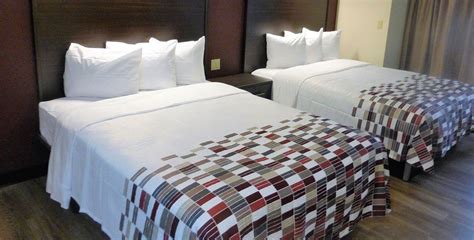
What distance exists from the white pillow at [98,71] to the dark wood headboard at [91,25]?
0.34 feet

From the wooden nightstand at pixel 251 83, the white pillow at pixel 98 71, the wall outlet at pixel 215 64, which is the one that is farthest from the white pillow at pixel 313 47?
the white pillow at pixel 98 71

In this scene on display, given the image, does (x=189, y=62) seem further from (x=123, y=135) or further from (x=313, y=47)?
(x=313, y=47)

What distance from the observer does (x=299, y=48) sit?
4.02 metres

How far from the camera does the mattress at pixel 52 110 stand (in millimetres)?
2381

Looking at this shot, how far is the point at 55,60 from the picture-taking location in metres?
2.62

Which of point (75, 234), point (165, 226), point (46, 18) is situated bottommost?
point (75, 234)

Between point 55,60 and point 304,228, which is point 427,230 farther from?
point 55,60

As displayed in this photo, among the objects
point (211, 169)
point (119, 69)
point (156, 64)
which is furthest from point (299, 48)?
point (211, 169)

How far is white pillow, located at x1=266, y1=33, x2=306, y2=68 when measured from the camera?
3.93 m

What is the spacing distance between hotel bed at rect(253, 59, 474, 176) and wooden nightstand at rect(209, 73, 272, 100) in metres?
0.09

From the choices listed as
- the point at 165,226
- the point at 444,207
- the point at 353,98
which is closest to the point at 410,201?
the point at 444,207

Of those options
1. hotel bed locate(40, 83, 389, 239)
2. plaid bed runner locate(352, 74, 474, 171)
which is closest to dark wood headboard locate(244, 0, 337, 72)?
plaid bed runner locate(352, 74, 474, 171)

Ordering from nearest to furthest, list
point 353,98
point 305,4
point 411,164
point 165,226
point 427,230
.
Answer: point 165,226, point 427,230, point 411,164, point 353,98, point 305,4

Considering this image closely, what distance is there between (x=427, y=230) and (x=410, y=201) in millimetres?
360
